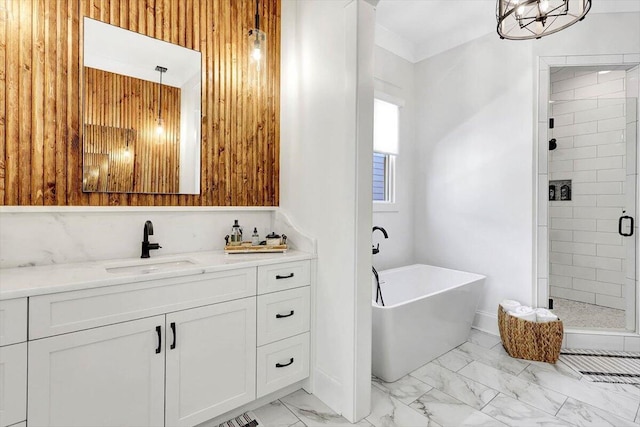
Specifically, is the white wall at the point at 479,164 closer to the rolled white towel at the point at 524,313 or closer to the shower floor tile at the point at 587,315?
the rolled white towel at the point at 524,313

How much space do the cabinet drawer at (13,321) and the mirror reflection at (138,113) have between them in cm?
77

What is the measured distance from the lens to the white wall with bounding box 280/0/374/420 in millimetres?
1886

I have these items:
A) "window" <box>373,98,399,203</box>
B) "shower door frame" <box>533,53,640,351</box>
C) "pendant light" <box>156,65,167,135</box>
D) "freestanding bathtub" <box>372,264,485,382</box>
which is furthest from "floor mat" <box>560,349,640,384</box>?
"pendant light" <box>156,65,167,135</box>

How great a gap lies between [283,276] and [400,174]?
7.24ft

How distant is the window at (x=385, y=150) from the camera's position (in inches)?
139

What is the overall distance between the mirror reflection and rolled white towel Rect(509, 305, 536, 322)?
8.62 feet

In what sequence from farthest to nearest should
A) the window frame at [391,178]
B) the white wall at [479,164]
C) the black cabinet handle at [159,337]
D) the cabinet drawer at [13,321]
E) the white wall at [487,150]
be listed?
the window frame at [391,178]
the white wall at [479,164]
the white wall at [487,150]
the black cabinet handle at [159,337]
the cabinet drawer at [13,321]

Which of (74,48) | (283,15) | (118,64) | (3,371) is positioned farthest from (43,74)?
(283,15)

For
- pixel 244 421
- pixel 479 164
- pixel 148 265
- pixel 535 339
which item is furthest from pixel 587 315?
pixel 148 265

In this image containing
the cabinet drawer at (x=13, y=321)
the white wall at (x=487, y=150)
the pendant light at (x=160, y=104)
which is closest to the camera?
the cabinet drawer at (x=13, y=321)

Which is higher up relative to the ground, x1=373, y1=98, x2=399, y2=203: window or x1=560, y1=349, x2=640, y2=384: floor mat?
x1=373, y1=98, x2=399, y2=203: window

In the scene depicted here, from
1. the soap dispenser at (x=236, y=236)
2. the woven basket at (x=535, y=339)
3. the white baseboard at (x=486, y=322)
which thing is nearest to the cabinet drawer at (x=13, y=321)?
the soap dispenser at (x=236, y=236)

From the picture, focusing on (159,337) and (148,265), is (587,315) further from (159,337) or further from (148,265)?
(148,265)

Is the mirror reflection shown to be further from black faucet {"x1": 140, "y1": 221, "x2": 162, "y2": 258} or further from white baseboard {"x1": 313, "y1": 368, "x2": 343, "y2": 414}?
white baseboard {"x1": 313, "y1": 368, "x2": 343, "y2": 414}
